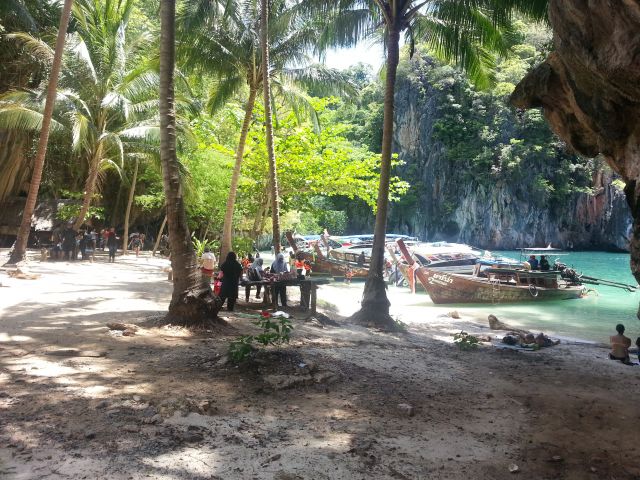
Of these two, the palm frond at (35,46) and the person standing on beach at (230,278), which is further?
the palm frond at (35,46)

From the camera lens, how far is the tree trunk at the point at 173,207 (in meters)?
7.73

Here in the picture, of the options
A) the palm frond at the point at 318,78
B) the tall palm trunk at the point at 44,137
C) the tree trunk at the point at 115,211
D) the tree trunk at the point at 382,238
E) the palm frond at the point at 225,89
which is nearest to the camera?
the tree trunk at the point at 382,238

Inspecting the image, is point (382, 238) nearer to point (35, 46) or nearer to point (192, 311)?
point (192, 311)

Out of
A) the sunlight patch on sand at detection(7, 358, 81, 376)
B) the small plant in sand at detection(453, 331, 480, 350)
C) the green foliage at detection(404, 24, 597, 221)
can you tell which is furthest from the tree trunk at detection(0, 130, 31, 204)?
the green foliage at detection(404, 24, 597, 221)

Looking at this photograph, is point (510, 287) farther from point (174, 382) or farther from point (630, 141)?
point (174, 382)

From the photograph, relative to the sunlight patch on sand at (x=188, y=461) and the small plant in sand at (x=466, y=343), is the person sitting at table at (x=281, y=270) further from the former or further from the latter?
the sunlight patch on sand at (x=188, y=461)

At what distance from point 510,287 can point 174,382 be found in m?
15.7

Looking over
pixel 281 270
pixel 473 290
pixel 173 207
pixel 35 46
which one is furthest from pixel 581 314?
pixel 35 46

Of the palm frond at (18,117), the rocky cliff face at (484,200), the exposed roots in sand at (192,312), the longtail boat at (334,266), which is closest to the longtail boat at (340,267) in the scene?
the longtail boat at (334,266)

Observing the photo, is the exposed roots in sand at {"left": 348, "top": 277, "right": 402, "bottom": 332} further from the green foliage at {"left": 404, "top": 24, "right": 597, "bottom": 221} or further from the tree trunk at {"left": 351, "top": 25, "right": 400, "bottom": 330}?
the green foliage at {"left": 404, "top": 24, "right": 597, "bottom": 221}

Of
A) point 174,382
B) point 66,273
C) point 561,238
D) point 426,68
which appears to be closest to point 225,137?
point 66,273

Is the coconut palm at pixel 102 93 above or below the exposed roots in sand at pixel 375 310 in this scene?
above

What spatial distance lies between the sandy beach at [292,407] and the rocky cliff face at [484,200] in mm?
Answer: 39858

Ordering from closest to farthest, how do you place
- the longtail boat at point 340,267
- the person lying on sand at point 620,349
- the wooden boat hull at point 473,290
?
the person lying on sand at point 620,349
the wooden boat hull at point 473,290
the longtail boat at point 340,267
